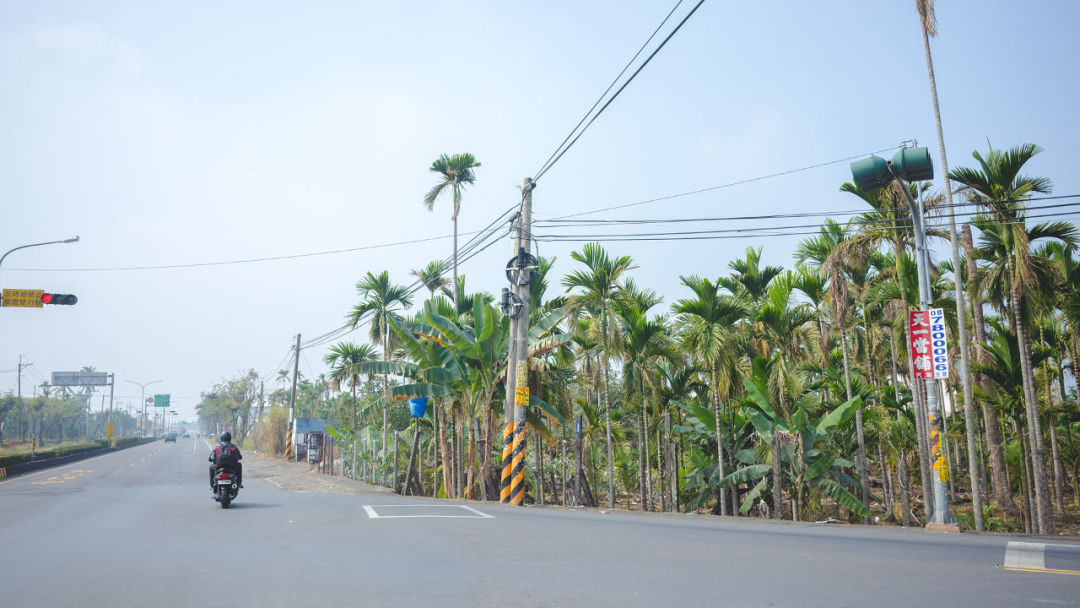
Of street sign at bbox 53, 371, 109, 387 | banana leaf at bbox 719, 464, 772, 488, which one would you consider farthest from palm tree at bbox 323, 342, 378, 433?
street sign at bbox 53, 371, 109, 387

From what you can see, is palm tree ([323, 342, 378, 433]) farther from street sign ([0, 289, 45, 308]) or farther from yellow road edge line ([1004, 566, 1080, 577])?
yellow road edge line ([1004, 566, 1080, 577])

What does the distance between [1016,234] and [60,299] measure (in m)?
29.5

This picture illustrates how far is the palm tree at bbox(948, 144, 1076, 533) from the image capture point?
15.1 metres

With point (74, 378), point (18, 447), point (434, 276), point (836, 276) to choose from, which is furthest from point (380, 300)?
point (74, 378)

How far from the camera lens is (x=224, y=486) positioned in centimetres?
1480

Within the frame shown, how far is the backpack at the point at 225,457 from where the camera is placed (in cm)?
1513

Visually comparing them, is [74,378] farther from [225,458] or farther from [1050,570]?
[1050,570]

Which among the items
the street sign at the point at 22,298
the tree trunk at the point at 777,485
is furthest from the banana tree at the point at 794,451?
the street sign at the point at 22,298

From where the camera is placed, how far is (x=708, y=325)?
20078 mm

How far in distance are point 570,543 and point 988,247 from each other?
13199 millimetres

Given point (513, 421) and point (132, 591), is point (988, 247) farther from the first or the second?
point (132, 591)

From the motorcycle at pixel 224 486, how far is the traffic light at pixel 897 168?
14.0 meters

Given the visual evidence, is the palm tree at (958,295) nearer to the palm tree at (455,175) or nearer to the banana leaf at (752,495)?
the banana leaf at (752,495)

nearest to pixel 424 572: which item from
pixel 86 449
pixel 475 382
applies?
pixel 475 382
